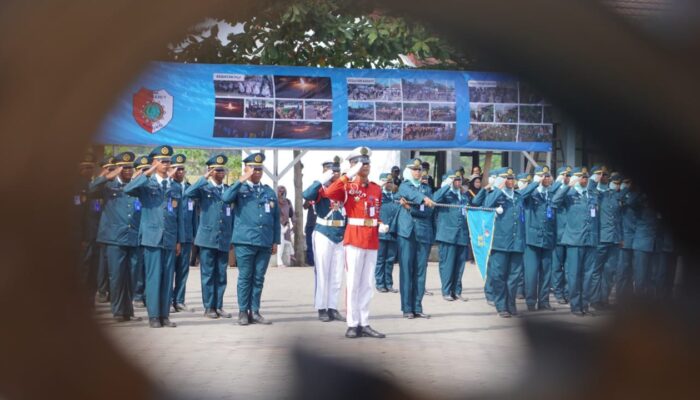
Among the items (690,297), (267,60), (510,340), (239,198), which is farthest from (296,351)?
(239,198)

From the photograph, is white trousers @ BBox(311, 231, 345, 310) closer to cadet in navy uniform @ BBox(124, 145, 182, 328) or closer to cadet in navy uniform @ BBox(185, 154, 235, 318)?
cadet in navy uniform @ BBox(185, 154, 235, 318)

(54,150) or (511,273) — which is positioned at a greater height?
(54,150)

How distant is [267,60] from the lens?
119 inches

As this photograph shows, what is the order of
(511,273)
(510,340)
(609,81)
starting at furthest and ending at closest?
(511,273) → (510,340) → (609,81)

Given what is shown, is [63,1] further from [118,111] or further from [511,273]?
[511,273]

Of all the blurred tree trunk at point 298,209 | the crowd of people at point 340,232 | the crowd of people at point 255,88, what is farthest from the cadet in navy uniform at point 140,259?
the blurred tree trunk at point 298,209

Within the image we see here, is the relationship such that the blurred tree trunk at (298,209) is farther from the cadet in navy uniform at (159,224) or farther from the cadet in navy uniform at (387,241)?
the cadet in navy uniform at (159,224)

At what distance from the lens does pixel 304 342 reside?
0.67 meters

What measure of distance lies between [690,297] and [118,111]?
334 millimetres

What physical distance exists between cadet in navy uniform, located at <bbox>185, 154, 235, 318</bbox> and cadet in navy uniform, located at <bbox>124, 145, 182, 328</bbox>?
51cm

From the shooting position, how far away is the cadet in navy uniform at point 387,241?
424 inches

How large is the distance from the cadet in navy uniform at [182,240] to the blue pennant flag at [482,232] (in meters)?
2.86

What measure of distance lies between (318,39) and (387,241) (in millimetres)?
8712

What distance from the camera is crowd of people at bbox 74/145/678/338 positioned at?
751 cm
